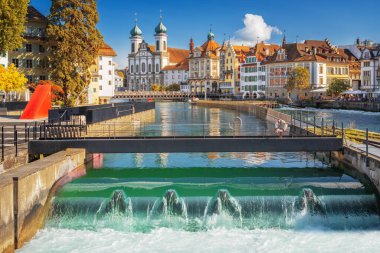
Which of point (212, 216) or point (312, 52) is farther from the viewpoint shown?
point (312, 52)

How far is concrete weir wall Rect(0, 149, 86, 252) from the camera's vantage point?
1698 cm

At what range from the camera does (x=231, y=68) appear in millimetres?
165250

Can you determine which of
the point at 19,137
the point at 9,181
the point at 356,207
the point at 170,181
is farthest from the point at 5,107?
the point at 356,207

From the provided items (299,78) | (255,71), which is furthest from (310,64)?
(255,71)

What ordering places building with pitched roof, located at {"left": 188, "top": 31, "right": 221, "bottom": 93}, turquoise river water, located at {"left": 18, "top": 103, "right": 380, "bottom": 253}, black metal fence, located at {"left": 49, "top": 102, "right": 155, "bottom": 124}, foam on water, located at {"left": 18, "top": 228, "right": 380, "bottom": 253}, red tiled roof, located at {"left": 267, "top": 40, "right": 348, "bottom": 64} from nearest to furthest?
foam on water, located at {"left": 18, "top": 228, "right": 380, "bottom": 253}, turquoise river water, located at {"left": 18, "top": 103, "right": 380, "bottom": 253}, black metal fence, located at {"left": 49, "top": 102, "right": 155, "bottom": 124}, red tiled roof, located at {"left": 267, "top": 40, "right": 348, "bottom": 64}, building with pitched roof, located at {"left": 188, "top": 31, "right": 221, "bottom": 93}

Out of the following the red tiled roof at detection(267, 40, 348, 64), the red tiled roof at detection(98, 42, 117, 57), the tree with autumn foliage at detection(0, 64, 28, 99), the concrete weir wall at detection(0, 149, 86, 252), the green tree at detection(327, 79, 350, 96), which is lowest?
the concrete weir wall at detection(0, 149, 86, 252)

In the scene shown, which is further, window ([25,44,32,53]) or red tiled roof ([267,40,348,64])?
red tiled roof ([267,40,348,64])

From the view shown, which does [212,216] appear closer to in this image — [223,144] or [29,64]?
[223,144]

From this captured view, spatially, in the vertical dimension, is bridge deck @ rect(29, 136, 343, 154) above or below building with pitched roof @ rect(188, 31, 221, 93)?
below

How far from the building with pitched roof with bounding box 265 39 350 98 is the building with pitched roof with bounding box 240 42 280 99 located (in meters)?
3.67

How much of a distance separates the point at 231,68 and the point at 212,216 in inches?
5784

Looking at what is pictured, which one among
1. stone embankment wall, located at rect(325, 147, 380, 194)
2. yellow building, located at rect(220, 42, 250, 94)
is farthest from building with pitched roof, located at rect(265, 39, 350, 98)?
stone embankment wall, located at rect(325, 147, 380, 194)

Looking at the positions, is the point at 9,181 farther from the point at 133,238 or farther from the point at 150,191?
the point at 150,191

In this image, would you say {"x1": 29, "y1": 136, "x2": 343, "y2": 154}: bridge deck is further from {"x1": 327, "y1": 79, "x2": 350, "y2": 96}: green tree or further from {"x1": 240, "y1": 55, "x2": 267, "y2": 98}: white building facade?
{"x1": 240, "y1": 55, "x2": 267, "y2": 98}: white building facade
